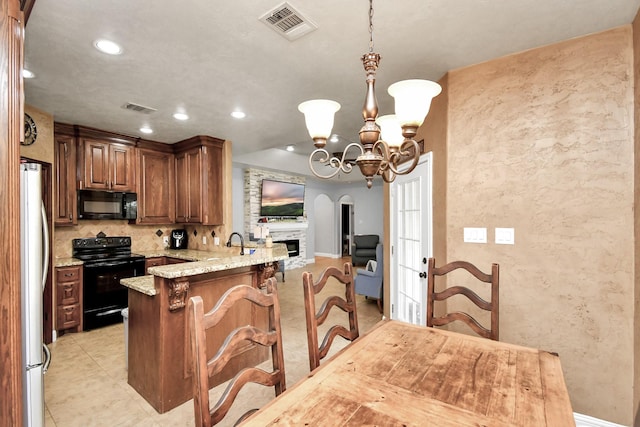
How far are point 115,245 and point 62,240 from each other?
0.60m

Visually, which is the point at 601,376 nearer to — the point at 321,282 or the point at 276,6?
the point at 321,282

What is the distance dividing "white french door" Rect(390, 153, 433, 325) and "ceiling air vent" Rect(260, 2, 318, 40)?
153 centimetres

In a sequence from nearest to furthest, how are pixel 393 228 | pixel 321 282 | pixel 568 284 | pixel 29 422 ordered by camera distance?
pixel 29 422
pixel 321 282
pixel 568 284
pixel 393 228

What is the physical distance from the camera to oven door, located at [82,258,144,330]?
379 centimetres

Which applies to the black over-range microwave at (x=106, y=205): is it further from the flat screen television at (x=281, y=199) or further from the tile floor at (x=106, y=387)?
the flat screen television at (x=281, y=199)

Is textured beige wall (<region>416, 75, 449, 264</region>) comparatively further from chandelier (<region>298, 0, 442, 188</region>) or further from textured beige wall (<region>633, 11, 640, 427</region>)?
textured beige wall (<region>633, 11, 640, 427</region>)

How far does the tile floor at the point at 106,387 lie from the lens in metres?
2.17

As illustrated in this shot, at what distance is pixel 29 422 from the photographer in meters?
1.40

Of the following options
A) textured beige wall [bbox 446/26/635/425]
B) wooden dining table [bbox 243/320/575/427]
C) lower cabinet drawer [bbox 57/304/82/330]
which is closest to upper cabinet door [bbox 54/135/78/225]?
lower cabinet drawer [bbox 57/304/82/330]

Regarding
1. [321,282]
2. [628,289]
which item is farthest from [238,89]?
[628,289]

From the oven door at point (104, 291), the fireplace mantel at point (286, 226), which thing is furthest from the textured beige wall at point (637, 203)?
the fireplace mantel at point (286, 226)

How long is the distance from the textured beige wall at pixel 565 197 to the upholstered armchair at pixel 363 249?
6170mm

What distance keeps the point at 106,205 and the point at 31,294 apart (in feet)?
10.7

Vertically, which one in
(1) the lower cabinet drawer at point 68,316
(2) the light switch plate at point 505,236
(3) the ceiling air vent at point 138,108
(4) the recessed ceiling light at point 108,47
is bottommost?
(1) the lower cabinet drawer at point 68,316
